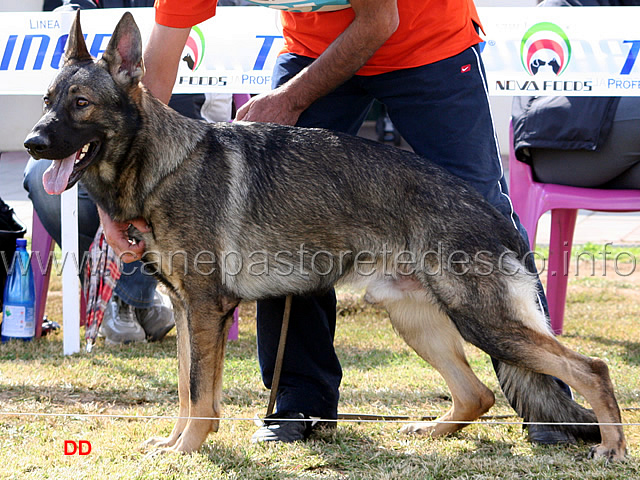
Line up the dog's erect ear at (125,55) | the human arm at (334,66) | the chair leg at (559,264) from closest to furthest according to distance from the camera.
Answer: the dog's erect ear at (125,55) → the human arm at (334,66) → the chair leg at (559,264)

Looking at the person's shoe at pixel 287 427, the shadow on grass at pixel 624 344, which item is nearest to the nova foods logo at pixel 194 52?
the person's shoe at pixel 287 427

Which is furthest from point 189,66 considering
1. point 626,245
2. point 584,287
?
point 626,245

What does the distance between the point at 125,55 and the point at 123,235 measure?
0.68 m

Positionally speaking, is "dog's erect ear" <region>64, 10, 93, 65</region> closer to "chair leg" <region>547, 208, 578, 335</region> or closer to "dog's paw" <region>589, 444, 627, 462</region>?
"dog's paw" <region>589, 444, 627, 462</region>

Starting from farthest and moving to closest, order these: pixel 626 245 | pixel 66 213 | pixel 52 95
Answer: pixel 626 245 → pixel 66 213 → pixel 52 95

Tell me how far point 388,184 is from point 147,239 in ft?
3.08

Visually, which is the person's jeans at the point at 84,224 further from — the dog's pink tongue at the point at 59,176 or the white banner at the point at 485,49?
the dog's pink tongue at the point at 59,176

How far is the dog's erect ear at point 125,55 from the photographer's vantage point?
9.21 feet

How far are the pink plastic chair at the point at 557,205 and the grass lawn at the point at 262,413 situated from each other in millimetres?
310

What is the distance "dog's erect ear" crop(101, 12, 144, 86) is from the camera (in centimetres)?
281

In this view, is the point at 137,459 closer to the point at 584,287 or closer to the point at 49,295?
the point at 49,295

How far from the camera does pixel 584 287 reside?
6195 millimetres

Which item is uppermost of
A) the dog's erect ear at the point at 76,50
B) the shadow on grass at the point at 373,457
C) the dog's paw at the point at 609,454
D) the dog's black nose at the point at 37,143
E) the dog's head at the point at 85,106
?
the dog's erect ear at the point at 76,50

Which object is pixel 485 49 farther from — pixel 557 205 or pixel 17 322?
pixel 17 322
